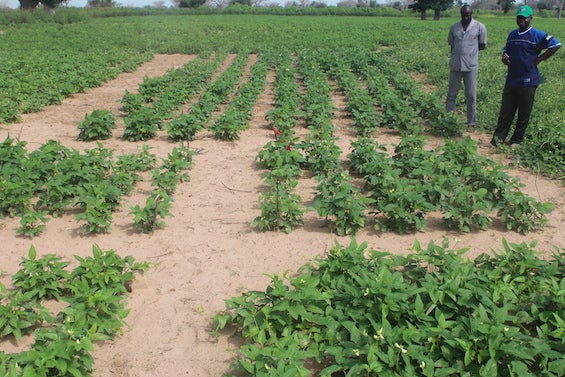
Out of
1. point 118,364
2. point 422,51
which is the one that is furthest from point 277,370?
point 422,51

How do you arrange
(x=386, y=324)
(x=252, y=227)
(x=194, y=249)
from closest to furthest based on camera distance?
(x=386, y=324) < (x=194, y=249) < (x=252, y=227)

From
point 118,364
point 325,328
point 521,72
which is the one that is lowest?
point 118,364

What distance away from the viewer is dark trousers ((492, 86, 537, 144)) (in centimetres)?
703

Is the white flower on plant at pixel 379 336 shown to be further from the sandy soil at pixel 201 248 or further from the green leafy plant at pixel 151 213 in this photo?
the green leafy plant at pixel 151 213

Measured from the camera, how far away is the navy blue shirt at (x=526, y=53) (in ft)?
22.4

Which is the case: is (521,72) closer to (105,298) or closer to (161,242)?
(161,242)

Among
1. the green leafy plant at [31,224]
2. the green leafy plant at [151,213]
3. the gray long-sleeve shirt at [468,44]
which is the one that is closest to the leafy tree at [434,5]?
the gray long-sleeve shirt at [468,44]

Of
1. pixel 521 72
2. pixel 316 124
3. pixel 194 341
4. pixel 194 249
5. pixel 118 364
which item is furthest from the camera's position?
pixel 316 124

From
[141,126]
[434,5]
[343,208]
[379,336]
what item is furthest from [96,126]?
[434,5]

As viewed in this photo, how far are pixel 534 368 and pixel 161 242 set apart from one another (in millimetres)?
3288

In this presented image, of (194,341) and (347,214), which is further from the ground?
(347,214)

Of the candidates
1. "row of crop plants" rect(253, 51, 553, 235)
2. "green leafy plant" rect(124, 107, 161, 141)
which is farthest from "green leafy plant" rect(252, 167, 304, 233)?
"green leafy plant" rect(124, 107, 161, 141)

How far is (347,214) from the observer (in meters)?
4.84

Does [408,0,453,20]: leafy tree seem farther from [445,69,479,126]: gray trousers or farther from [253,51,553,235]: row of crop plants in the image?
[253,51,553,235]: row of crop plants
